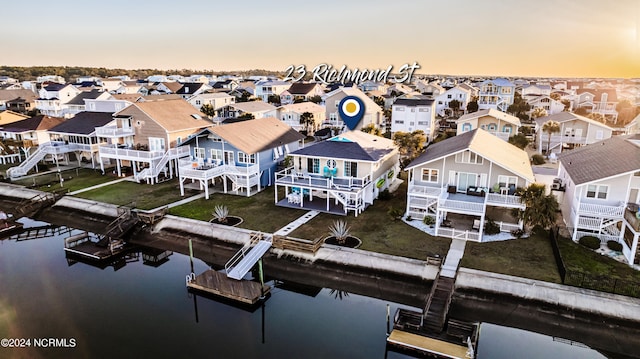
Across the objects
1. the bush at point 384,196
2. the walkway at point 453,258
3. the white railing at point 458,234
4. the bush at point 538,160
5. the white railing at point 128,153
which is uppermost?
the white railing at point 128,153

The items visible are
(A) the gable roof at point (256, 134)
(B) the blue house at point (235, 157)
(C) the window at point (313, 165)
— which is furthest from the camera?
(A) the gable roof at point (256, 134)

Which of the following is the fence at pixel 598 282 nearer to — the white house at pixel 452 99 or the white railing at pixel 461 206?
the white railing at pixel 461 206

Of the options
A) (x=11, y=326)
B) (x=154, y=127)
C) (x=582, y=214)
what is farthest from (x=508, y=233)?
(x=154, y=127)

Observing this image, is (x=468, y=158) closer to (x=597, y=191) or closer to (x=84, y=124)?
(x=597, y=191)

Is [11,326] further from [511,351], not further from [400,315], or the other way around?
[511,351]

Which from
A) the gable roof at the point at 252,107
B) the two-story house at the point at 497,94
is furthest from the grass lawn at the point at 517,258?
the two-story house at the point at 497,94

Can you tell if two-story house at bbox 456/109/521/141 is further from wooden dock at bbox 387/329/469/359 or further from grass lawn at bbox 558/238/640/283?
wooden dock at bbox 387/329/469/359

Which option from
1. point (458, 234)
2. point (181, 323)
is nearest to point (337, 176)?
point (458, 234)
